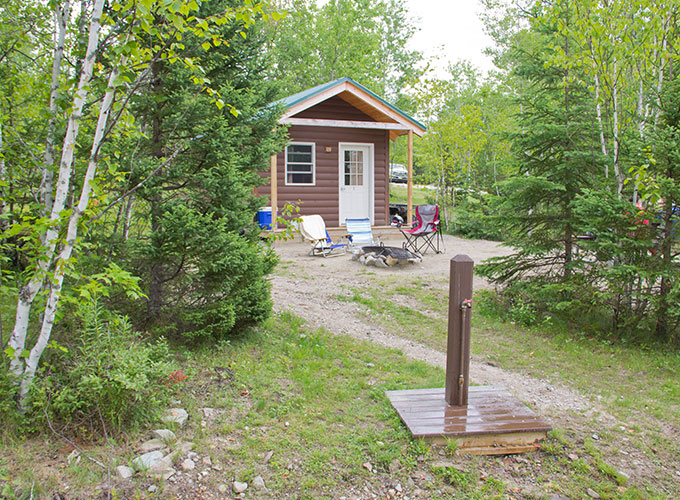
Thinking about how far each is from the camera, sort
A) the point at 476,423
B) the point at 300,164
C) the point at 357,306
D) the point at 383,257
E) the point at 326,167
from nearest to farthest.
→ the point at 476,423 < the point at 357,306 < the point at 383,257 < the point at 300,164 < the point at 326,167

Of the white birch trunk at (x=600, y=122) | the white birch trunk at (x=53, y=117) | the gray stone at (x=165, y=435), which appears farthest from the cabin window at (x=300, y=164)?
the gray stone at (x=165, y=435)

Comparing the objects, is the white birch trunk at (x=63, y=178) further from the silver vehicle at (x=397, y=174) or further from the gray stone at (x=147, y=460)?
the silver vehicle at (x=397, y=174)

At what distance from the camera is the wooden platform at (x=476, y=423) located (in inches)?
133

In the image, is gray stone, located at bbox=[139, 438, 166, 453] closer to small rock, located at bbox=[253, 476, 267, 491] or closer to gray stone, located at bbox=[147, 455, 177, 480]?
gray stone, located at bbox=[147, 455, 177, 480]

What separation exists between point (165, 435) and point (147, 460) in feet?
0.82

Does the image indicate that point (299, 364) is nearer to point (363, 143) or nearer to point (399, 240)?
point (399, 240)

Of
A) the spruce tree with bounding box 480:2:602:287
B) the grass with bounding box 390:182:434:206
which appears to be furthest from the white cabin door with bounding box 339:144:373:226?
the grass with bounding box 390:182:434:206

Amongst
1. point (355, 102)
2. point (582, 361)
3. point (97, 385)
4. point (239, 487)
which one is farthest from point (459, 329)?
point (355, 102)

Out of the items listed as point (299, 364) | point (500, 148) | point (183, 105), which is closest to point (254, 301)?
point (299, 364)

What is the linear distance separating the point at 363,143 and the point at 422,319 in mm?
8125

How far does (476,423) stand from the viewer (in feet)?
11.6

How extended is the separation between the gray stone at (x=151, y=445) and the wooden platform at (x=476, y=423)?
1.62 metres

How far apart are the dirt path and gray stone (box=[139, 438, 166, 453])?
2.83 m

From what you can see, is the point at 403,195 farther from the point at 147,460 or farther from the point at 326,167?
the point at 147,460
